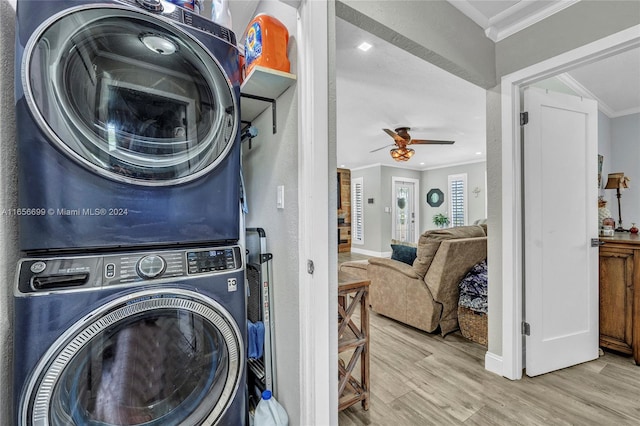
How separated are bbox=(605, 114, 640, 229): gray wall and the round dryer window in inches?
191

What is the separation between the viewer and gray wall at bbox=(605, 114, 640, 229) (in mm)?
3365

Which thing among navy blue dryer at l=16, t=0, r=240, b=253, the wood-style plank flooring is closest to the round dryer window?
navy blue dryer at l=16, t=0, r=240, b=253

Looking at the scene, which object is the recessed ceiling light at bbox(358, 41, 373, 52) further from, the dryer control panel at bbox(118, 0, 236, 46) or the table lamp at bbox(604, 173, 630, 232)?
the table lamp at bbox(604, 173, 630, 232)

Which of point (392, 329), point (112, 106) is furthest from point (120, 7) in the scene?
point (392, 329)

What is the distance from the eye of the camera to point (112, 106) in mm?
868

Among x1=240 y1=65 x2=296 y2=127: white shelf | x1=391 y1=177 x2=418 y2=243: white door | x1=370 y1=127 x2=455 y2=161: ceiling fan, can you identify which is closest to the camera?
x1=240 y1=65 x2=296 y2=127: white shelf

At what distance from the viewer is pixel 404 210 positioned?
8.09 metres

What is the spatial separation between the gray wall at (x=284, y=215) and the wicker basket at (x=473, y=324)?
1943 mm

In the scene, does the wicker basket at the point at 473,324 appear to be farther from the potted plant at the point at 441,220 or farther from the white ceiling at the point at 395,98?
the potted plant at the point at 441,220

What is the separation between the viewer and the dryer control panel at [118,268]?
0.75 meters

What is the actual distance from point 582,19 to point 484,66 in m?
0.53

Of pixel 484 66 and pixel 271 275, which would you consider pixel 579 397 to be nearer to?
pixel 271 275

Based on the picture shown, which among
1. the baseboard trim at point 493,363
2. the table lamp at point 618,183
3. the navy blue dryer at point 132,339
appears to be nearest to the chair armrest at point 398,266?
the baseboard trim at point 493,363

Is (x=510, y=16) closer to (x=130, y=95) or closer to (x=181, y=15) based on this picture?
(x=181, y=15)
